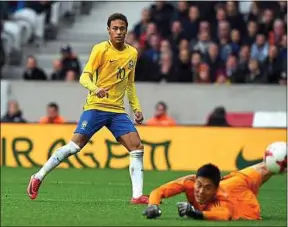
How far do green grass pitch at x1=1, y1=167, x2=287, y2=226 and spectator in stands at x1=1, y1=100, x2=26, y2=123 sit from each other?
2.61 meters

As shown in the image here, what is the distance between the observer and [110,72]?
13.2 meters

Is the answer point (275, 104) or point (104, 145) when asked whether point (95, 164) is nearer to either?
point (104, 145)

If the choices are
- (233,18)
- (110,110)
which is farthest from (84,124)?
(233,18)

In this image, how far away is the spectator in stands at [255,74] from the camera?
967 inches

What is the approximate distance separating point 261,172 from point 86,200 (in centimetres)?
310

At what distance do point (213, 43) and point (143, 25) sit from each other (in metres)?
2.20

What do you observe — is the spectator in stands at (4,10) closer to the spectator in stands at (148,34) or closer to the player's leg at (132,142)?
the spectator in stands at (148,34)

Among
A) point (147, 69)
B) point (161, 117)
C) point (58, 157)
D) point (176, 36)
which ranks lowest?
point (58, 157)

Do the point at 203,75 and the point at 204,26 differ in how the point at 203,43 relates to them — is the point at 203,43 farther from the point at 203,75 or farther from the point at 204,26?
the point at 203,75

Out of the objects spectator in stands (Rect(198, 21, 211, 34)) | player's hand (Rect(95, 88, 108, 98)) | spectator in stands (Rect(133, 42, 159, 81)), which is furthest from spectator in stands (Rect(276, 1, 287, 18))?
player's hand (Rect(95, 88, 108, 98))

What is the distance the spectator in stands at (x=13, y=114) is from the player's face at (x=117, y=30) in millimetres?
10515

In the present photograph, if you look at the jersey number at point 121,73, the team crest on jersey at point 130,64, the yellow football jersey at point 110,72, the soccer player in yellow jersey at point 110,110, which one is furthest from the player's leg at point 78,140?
the team crest on jersey at point 130,64

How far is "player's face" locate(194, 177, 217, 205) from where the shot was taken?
10727mm

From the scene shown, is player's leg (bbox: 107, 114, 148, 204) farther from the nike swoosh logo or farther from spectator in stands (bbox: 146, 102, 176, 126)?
spectator in stands (bbox: 146, 102, 176, 126)
